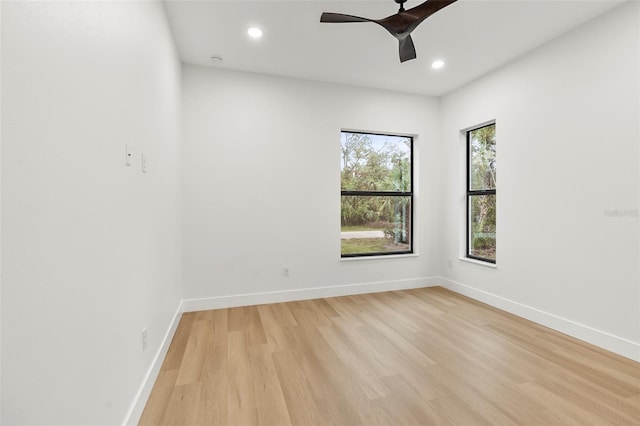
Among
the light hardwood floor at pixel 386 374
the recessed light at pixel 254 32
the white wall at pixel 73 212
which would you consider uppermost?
the recessed light at pixel 254 32

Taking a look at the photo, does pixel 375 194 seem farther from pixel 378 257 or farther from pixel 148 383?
pixel 148 383

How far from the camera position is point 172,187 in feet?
8.80

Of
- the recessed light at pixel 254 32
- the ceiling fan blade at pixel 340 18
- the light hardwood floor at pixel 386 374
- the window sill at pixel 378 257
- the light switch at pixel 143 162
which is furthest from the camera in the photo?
the window sill at pixel 378 257

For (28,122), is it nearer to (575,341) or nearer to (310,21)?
(310,21)

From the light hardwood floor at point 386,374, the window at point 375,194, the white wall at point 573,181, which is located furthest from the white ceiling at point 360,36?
the light hardwood floor at point 386,374

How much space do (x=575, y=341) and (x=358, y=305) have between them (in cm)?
201

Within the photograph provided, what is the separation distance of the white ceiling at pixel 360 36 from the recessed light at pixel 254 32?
46mm

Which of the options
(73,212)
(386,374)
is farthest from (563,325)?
(73,212)

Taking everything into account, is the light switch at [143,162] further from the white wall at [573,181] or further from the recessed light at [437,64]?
the white wall at [573,181]

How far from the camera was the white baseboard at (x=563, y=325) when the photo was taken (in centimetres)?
224

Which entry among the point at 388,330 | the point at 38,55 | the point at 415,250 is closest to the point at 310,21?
the point at 38,55

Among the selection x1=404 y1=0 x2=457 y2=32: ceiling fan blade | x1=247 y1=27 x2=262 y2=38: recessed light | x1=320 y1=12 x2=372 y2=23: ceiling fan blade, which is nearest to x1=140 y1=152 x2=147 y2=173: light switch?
x1=320 y1=12 x2=372 y2=23: ceiling fan blade

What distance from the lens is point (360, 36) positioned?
2.72 m

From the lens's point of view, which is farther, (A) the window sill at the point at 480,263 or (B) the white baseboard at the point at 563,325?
(A) the window sill at the point at 480,263
